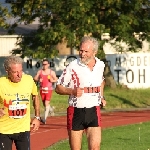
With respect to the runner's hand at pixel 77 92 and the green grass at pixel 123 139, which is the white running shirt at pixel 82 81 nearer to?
the runner's hand at pixel 77 92

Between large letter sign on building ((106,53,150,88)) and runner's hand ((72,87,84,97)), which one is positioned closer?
runner's hand ((72,87,84,97))

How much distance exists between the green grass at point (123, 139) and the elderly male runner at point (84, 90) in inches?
207

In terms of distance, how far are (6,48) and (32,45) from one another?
2079 centimetres

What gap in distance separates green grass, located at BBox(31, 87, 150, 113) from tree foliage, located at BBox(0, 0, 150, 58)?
218 cm

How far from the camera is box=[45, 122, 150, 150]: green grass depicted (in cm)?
1662

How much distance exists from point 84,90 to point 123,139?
24.9ft

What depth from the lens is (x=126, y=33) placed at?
126ft

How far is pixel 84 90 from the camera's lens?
10945 mm

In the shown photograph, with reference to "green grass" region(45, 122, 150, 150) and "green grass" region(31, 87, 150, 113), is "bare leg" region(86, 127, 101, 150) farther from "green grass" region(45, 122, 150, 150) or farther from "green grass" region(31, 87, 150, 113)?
"green grass" region(31, 87, 150, 113)

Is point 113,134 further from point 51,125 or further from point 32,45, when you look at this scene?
point 32,45

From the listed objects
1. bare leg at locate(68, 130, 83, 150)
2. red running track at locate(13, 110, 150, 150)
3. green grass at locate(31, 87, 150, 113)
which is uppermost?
bare leg at locate(68, 130, 83, 150)

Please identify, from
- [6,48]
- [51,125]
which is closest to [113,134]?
[51,125]

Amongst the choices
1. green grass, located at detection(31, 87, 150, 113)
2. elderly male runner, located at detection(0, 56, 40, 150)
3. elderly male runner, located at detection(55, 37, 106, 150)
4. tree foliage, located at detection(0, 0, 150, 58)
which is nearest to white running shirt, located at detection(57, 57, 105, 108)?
elderly male runner, located at detection(55, 37, 106, 150)

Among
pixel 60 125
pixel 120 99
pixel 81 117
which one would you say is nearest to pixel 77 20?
pixel 120 99
